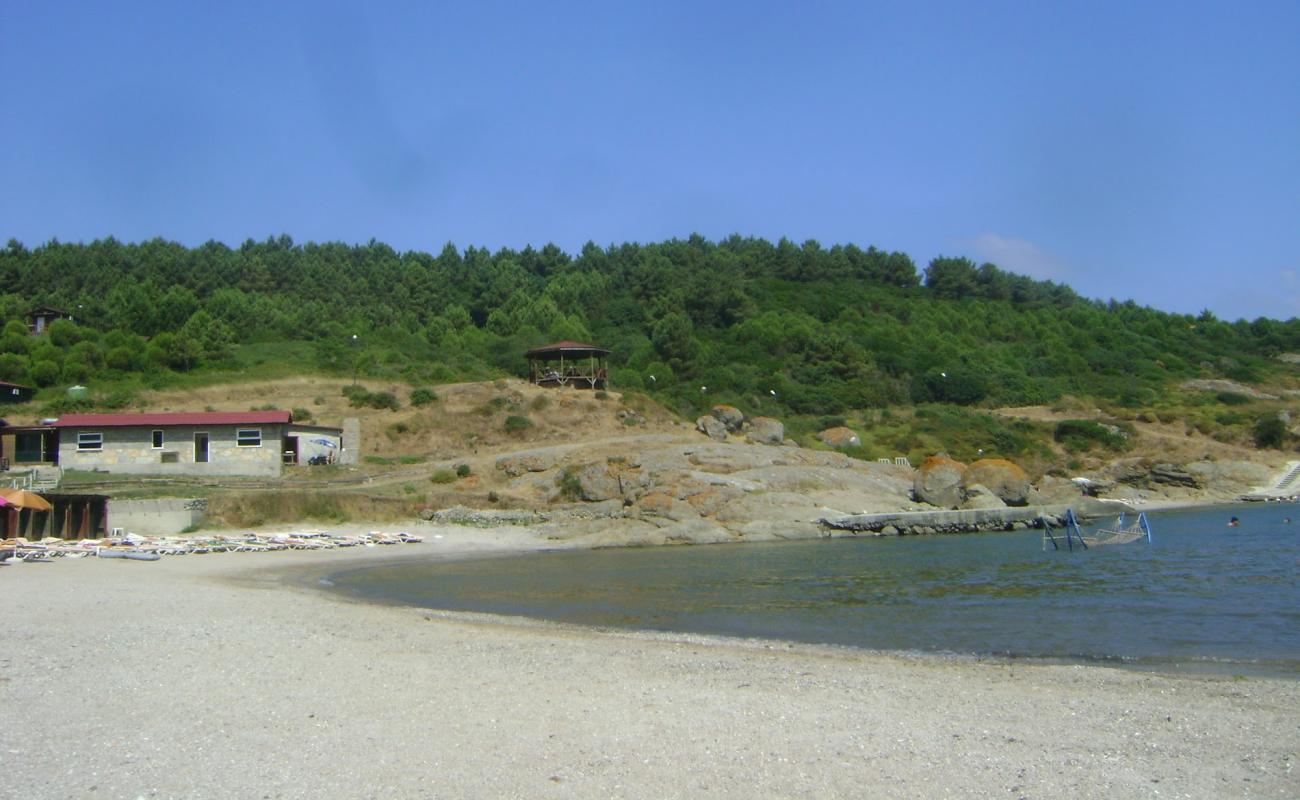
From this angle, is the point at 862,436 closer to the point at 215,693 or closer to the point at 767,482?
the point at 767,482

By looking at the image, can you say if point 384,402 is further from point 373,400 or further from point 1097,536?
point 1097,536

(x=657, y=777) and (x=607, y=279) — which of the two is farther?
(x=607, y=279)

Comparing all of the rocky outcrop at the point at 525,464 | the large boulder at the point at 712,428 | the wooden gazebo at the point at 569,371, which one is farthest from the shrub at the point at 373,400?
the large boulder at the point at 712,428

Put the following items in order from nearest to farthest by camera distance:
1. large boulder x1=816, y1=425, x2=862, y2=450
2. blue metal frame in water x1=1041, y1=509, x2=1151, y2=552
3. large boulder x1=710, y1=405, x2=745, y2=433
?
blue metal frame in water x1=1041, y1=509, x2=1151, y2=552, large boulder x1=710, y1=405, x2=745, y2=433, large boulder x1=816, y1=425, x2=862, y2=450

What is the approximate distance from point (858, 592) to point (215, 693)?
15.4 m

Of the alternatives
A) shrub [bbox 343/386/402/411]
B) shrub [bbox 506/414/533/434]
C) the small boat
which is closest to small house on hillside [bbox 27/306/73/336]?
shrub [bbox 343/386/402/411]

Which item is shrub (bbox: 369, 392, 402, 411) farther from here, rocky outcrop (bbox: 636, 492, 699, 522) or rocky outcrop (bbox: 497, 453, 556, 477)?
rocky outcrop (bbox: 636, 492, 699, 522)

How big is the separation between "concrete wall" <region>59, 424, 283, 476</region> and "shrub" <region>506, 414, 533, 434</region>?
12.3 m

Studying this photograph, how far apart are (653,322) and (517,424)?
40.1 m

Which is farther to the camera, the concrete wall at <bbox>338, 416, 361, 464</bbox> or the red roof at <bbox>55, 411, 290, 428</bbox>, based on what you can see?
the concrete wall at <bbox>338, 416, 361, 464</bbox>

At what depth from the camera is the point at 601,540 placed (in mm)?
37188

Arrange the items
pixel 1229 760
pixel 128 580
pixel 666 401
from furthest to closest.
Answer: pixel 666 401
pixel 128 580
pixel 1229 760

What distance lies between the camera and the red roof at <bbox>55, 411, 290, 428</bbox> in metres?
42.6

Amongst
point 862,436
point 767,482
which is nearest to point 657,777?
point 767,482
